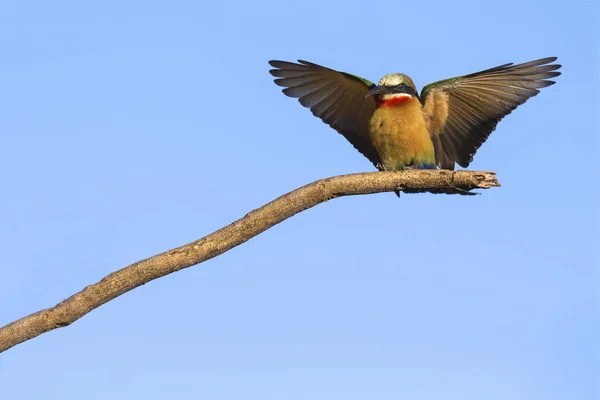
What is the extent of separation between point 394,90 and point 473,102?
2.60ft

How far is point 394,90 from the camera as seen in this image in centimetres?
738

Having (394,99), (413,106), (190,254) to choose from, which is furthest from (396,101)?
(190,254)

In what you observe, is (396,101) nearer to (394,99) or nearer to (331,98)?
(394,99)

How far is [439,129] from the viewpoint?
7.70 meters

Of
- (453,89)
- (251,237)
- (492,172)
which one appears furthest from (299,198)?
(453,89)

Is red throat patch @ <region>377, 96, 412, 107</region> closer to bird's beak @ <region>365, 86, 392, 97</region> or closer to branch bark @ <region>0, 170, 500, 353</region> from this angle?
bird's beak @ <region>365, 86, 392, 97</region>

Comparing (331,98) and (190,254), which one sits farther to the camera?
(331,98)

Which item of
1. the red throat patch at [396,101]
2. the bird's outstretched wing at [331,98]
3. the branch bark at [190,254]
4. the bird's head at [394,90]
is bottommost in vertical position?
the branch bark at [190,254]

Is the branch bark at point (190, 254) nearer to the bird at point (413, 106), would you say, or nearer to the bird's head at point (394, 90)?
the bird at point (413, 106)

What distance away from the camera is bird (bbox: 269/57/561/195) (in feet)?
23.9

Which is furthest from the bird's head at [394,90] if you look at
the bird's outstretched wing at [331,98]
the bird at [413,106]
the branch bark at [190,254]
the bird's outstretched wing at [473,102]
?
the branch bark at [190,254]

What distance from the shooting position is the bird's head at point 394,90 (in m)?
7.37

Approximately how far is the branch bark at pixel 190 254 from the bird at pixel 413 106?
1.48 metres

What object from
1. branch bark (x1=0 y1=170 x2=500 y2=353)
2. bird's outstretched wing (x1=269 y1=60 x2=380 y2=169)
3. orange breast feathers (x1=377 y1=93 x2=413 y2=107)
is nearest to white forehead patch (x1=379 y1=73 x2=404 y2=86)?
orange breast feathers (x1=377 y1=93 x2=413 y2=107)
